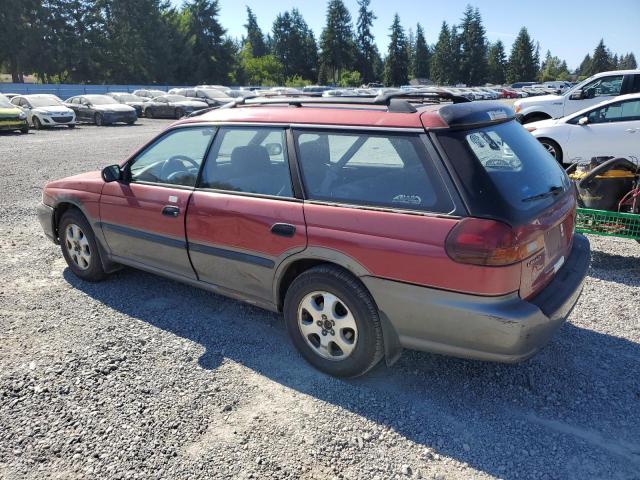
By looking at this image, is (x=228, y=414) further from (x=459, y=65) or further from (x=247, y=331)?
(x=459, y=65)

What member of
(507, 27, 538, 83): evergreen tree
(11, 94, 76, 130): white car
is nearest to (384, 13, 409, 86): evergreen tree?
(507, 27, 538, 83): evergreen tree

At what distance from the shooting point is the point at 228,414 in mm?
2979

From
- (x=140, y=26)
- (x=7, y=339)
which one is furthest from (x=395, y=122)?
(x=140, y=26)

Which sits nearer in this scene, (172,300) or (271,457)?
(271,457)

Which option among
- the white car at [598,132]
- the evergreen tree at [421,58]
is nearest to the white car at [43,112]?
the white car at [598,132]

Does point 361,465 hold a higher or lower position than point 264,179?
lower

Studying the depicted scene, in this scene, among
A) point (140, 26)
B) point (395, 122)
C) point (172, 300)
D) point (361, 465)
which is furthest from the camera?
point (140, 26)

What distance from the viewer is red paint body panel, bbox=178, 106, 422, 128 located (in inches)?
118

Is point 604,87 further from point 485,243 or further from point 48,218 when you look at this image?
point 48,218

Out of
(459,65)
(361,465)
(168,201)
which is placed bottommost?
(361,465)

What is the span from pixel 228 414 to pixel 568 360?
→ 2.38 m

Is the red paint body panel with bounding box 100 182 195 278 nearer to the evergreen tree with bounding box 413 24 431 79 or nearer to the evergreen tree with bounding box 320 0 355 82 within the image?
the evergreen tree with bounding box 320 0 355 82

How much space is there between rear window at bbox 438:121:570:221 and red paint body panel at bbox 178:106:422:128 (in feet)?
1.03

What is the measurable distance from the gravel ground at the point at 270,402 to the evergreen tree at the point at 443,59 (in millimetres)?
105330
